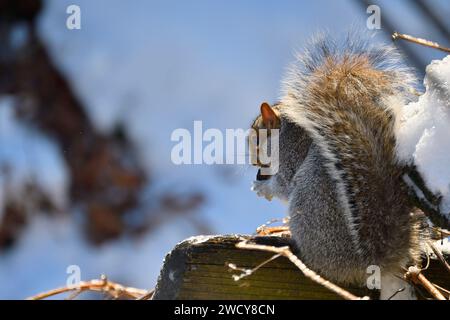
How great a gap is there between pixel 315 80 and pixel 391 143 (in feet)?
1.12

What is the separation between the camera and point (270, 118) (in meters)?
2.24

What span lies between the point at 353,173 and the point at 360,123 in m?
0.15

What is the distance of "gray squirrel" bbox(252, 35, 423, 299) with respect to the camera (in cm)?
154

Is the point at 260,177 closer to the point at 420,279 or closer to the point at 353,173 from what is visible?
the point at 353,173

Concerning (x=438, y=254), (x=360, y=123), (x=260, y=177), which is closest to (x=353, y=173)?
(x=360, y=123)

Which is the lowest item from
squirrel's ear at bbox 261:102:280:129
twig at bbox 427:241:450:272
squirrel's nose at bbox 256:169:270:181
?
twig at bbox 427:241:450:272

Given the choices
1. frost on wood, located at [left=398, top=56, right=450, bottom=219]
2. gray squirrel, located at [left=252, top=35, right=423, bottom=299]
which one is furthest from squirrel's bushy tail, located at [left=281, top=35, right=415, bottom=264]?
frost on wood, located at [left=398, top=56, right=450, bottom=219]

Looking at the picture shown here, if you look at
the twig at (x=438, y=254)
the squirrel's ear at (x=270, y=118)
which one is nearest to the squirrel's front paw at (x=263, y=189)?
the squirrel's ear at (x=270, y=118)

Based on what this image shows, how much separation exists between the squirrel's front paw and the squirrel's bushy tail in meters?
0.41

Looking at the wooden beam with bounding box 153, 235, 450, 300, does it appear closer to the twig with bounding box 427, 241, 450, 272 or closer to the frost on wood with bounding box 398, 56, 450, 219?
the twig with bounding box 427, 241, 450, 272

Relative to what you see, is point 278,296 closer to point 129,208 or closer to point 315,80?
point 315,80

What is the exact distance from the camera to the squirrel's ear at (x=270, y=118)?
7.22 feet

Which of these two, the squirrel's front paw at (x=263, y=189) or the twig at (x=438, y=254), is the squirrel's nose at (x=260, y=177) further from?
the twig at (x=438, y=254)

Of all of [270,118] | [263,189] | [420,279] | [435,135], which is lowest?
[420,279]
